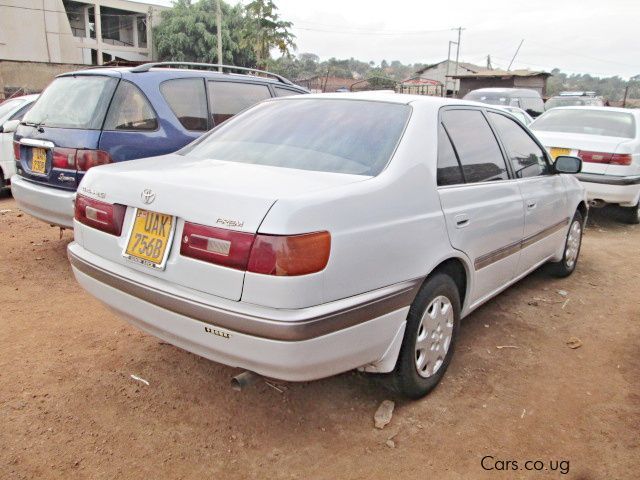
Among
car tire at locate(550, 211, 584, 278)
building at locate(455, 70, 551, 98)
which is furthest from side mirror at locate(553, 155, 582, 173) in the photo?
building at locate(455, 70, 551, 98)

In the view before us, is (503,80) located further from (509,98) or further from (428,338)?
(428,338)

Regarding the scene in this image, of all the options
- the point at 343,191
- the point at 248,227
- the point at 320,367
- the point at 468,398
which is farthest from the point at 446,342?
the point at 248,227

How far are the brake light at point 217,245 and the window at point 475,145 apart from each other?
153 cm

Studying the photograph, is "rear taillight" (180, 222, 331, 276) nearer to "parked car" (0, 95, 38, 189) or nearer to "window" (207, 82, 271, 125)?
"window" (207, 82, 271, 125)

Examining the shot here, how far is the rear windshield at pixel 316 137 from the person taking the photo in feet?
8.39

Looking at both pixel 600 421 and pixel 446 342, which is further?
pixel 446 342

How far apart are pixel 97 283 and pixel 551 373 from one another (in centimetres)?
265

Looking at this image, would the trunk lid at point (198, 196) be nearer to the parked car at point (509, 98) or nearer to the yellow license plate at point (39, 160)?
the yellow license plate at point (39, 160)

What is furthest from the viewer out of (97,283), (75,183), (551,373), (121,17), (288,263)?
(121,17)

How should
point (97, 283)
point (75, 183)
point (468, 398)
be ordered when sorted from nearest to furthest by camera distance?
point (97, 283) → point (468, 398) → point (75, 183)

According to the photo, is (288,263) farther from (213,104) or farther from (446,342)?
(213,104)

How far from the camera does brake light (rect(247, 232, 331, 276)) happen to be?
6.41 ft

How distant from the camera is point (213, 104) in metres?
5.07

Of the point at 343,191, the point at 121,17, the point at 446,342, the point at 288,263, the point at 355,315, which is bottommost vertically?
the point at 446,342
